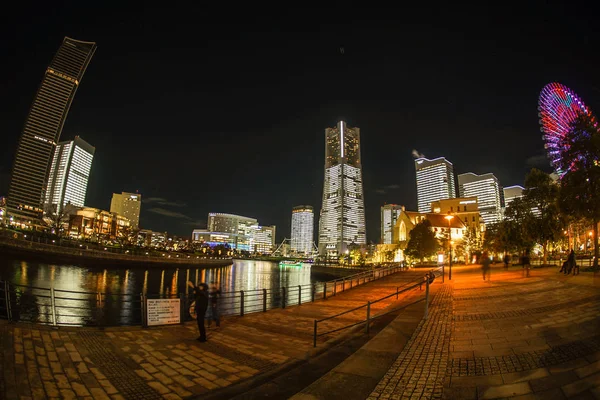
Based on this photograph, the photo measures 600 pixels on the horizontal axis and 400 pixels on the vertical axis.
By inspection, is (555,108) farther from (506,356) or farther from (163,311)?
(163,311)

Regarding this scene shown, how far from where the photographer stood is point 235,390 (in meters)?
6.01

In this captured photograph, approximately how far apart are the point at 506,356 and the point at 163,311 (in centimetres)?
1036

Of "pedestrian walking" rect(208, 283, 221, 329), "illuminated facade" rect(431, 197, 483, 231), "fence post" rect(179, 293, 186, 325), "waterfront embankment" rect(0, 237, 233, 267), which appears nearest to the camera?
"pedestrian walking" rect(208, 283, 221, 329)

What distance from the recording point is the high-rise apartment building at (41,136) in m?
172

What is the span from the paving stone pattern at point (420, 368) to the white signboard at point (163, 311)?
26.4 ft

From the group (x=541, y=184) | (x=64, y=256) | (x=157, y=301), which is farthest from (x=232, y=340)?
(x=64, y=256)

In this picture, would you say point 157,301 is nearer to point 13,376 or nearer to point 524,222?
point 13,376

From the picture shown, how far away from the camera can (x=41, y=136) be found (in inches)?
7190

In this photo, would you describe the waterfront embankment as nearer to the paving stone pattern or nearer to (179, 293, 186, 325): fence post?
(179, 293, 186, 325): fence post

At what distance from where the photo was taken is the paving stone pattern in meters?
5.27

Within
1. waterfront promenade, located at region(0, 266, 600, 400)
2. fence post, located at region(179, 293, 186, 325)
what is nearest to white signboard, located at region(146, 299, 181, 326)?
fence post, located at region(179, 293, 186, 325)

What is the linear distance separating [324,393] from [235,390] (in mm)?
1825

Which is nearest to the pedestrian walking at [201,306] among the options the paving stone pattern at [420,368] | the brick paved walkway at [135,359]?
the brick paved walkway at [135,359]

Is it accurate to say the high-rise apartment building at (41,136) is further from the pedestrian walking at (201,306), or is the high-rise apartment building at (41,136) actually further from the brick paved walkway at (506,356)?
the brick paved walkway at (506,356)
